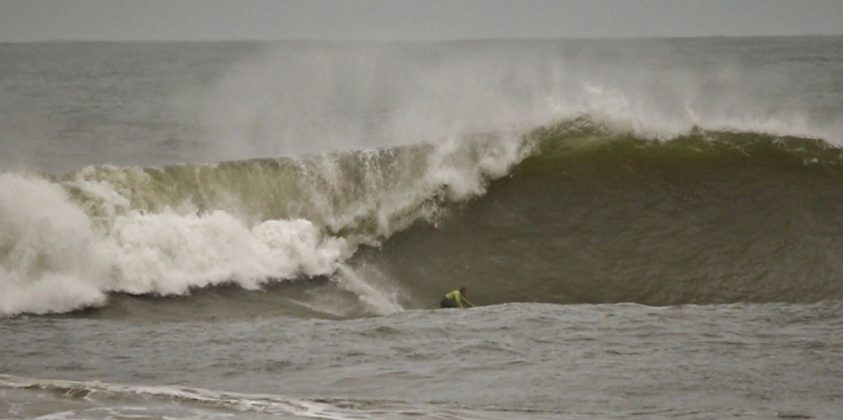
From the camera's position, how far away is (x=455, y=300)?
15.7 metres

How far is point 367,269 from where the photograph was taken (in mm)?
17688

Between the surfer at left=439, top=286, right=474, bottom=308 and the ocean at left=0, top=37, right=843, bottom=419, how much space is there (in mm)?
442

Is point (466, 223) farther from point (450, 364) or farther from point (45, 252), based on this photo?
point (450, 364)

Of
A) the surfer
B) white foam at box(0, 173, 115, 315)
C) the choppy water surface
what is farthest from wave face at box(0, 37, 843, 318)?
the choppy water surface

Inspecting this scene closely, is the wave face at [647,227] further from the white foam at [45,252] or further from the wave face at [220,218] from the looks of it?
the white foam at [45,252]

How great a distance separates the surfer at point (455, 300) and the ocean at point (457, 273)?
44 cm

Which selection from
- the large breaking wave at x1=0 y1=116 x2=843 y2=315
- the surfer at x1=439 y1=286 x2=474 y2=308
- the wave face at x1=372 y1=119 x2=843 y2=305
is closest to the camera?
the surfer at x1=439 y1=286 x2=474 y2=308

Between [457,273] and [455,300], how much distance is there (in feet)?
6.98

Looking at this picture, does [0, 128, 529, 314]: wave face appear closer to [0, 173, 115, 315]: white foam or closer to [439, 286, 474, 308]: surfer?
[0, 173, 115, 315]: white foam

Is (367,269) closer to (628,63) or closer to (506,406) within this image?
(506,406)

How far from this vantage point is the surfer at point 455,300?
15.7 meters

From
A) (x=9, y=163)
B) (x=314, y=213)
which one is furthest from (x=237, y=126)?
(x=314, y=213)

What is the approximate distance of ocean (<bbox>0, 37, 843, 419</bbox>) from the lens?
36.6ft

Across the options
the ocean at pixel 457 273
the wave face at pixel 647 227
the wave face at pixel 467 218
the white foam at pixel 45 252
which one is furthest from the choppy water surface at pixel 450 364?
the wave face at pixel 647 227
